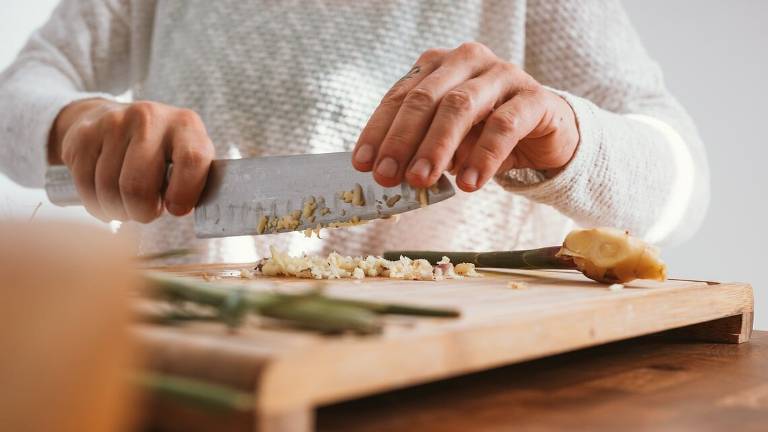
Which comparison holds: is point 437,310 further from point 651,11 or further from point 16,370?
point 651,11

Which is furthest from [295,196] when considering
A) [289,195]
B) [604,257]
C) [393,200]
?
[604,257]

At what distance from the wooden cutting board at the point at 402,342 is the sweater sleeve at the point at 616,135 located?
433mm

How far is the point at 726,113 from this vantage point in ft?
8.61

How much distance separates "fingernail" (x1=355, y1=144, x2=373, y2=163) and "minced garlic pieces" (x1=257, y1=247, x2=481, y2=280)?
5.3 inches

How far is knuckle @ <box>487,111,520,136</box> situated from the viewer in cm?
99

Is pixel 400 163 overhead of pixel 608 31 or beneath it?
beneath

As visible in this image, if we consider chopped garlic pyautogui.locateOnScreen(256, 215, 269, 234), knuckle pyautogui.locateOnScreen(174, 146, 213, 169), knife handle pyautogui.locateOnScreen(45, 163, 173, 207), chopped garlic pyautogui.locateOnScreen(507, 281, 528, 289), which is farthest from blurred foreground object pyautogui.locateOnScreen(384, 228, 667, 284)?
knife handle pyautogui.locateOnScreen(45, 163, 173, 207)

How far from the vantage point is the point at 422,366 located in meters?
0.52

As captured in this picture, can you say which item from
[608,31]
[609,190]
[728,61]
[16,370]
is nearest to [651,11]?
[728,61]

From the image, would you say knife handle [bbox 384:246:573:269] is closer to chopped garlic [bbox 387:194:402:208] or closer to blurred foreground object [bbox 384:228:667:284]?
blurred foreground object [bbox 384:228:667:284]

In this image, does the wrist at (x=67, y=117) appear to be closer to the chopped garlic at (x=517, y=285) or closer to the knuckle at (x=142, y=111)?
the knuckle at (x=142, y=111)

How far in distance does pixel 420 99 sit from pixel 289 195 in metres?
0.23

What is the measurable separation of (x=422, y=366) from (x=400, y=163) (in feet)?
1.48

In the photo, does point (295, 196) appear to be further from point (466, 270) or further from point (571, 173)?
point (571, 173)
